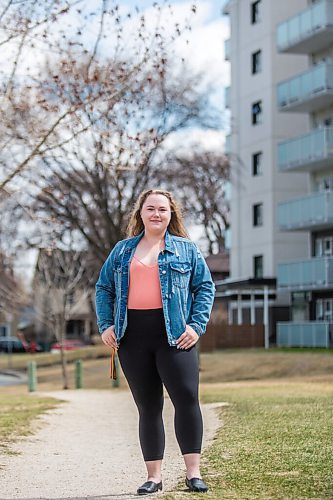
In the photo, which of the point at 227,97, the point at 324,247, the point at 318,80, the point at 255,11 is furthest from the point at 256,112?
the point at 324,247

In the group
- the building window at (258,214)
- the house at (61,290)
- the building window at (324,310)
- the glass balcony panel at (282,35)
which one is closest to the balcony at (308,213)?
the building window at (324,310)

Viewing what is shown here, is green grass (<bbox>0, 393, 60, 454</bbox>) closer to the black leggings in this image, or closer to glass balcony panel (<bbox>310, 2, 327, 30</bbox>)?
the black leggings

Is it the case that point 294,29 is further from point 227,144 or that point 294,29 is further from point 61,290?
point 61,290

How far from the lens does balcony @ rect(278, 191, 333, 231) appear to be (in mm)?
A: 46312

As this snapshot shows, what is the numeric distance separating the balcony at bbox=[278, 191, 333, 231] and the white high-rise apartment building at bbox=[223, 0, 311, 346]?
165 inches

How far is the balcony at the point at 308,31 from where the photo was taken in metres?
46.8

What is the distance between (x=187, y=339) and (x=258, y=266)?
49771 mm

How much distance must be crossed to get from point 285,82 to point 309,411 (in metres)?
37.7

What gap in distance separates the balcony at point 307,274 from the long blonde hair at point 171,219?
3838 cm

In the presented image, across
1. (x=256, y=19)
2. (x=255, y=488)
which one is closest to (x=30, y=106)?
(x=255, y=488)

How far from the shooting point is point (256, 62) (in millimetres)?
57531

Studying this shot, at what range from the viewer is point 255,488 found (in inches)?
307

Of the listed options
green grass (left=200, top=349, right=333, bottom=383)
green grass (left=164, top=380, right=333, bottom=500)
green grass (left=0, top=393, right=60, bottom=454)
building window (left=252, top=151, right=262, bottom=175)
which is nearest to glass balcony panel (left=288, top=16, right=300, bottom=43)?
building window (left=252, top=151, right=262, bottom=175)

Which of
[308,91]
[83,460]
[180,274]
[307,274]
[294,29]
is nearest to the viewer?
[180,274]
